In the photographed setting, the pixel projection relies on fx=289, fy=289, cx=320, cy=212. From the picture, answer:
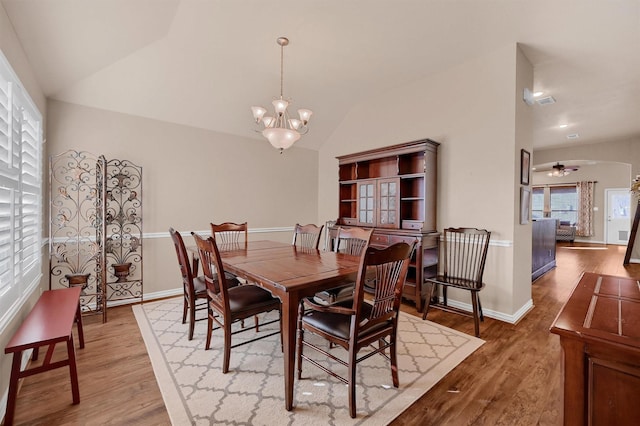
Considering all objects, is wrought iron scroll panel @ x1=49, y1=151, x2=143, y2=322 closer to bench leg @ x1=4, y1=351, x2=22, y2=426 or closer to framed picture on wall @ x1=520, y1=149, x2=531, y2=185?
bench leg @ x1=4, y1=351, x2=22, y2=426

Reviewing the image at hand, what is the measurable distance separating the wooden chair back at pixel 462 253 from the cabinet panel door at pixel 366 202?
104 centimetres

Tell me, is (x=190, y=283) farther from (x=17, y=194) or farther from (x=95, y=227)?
(x=95, y=227)

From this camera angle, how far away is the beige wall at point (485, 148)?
3128mm

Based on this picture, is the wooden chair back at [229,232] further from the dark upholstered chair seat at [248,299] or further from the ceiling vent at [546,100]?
the ceiling vent at [546,100]

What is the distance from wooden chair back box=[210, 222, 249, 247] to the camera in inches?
136

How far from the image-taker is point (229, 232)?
4094mm

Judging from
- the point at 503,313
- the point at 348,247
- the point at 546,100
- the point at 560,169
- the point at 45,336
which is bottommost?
the point at 503,313

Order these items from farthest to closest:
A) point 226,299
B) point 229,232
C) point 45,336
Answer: point 229,232 < point 226,299 < point 45,336

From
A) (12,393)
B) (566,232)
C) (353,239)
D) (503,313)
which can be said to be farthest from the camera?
(566,232)

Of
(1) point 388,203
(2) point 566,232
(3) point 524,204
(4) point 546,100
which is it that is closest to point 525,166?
(3) point 524,204

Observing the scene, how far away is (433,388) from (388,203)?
242cm

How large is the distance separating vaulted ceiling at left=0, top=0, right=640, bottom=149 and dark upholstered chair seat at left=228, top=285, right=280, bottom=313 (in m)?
2.38

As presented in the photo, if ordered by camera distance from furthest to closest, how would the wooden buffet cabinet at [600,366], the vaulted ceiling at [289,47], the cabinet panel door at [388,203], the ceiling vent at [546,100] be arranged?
the ceiling vent at [546,100], the cabinet panel door at [388,203], the vaulted ceiling at [289,47], the wooden buffet cabinet at [600,366]

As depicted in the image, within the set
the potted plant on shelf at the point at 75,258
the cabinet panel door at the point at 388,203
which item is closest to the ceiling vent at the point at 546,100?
the cabinet panel door at the point at 388,203
